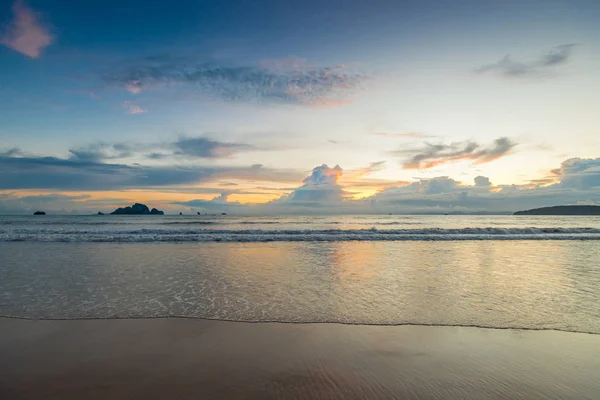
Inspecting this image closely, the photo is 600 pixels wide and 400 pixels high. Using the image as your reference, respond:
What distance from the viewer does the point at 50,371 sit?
4.11 meters

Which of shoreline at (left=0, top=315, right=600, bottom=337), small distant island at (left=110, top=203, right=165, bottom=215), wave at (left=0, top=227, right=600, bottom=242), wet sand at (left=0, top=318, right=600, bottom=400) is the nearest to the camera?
wet sand at (left=0, top=318, right=600, bottom=400)

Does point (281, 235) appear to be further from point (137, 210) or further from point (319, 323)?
point (137, 210)

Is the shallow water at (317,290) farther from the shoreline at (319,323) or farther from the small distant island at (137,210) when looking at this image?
→ the small distant island at (137,210)

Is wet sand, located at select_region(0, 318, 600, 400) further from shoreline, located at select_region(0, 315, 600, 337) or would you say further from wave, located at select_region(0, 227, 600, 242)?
wave, located at select_region(0, 227, 600, 242)

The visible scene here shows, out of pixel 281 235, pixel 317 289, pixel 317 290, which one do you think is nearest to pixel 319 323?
pixel 317 290

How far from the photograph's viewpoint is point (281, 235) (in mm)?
26906

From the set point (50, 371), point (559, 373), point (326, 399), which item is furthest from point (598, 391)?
point (50, 371)

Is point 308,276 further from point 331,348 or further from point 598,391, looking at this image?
point 598,391

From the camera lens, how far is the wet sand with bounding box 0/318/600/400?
3.65m

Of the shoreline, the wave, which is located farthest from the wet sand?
the wave

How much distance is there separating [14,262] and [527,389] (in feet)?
55.0

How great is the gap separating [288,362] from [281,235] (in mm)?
22640

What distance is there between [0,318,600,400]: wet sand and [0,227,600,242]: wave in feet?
58.8

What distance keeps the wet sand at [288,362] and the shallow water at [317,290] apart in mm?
637
